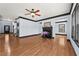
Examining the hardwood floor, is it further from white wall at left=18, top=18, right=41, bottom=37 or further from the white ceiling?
white wall at left=18, top=18, right=41, bottom=37

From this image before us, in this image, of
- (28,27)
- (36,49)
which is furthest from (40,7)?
(28,27)

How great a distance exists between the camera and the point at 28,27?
10.3 m

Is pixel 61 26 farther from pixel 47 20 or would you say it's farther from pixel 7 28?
pixel 7 28

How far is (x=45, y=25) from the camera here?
10211 mm

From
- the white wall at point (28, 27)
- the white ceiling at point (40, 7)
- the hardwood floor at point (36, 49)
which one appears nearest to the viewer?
the hardwood floor at point (36, 49)

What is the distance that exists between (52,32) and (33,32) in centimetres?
242

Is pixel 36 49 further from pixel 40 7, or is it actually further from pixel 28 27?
pixel 28 27

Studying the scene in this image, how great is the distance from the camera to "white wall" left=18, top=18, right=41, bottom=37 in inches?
369

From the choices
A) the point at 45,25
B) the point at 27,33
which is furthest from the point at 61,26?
the point at 27,33

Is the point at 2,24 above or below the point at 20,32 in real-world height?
above

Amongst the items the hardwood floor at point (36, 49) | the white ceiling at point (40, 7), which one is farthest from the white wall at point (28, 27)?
the hardwood floor at point (36, 49)

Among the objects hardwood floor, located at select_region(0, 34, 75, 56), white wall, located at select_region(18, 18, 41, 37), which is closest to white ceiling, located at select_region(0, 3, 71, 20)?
hardwood floor, located at select_region(0, 34, 75, 56)

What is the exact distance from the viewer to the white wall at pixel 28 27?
9367mm

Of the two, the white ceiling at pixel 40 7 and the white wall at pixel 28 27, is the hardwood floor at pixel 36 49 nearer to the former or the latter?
the white ceiling at pixel 40 7
